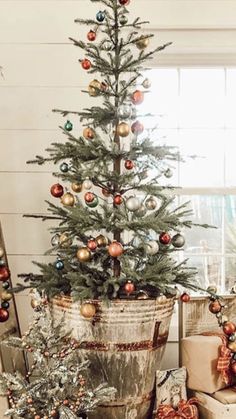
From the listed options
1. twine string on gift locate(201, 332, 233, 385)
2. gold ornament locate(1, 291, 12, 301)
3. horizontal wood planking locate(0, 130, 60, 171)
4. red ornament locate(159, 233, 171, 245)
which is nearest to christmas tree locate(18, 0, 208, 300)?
red ornament locate(159, 233, 171, 245)

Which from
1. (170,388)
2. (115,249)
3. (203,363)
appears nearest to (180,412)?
(170,388)

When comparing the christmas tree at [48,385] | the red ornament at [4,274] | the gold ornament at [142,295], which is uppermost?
the red ornament at [4,274]

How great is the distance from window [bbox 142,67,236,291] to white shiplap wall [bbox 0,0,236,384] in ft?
0.86

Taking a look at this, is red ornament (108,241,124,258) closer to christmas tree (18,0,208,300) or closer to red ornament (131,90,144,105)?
christmas tree (18,0,208,300)

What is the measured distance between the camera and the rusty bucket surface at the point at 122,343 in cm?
226

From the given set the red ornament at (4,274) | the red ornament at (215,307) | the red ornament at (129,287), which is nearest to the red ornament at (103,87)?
the red ornament at (129,287)

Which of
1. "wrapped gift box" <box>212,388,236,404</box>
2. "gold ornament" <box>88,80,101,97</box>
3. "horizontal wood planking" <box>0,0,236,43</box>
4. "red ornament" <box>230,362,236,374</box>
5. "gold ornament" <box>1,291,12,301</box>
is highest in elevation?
"horizontal wood planking" <box>0,0,236,43</box>

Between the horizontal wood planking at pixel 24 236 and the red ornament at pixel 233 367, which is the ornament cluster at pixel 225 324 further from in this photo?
the horizontal wood planking at pixel 24 236

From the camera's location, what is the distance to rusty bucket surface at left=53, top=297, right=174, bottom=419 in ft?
7.42

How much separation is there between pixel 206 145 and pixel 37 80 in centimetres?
90

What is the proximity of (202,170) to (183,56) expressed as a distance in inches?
22.5

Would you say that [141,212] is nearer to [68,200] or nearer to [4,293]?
[68,200]

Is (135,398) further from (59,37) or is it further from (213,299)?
(59,37)

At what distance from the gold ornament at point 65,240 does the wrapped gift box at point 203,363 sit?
0.63 m
